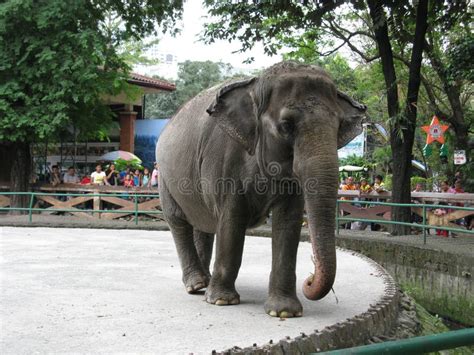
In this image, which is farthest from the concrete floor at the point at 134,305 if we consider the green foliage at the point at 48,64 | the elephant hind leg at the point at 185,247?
the green foliage at the point at 48,64

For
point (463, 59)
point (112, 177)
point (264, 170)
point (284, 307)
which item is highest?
point (463, 59)

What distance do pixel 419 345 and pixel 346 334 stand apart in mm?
3373

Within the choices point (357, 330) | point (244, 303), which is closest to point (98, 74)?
point (244, 303)

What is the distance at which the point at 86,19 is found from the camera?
1594 cm

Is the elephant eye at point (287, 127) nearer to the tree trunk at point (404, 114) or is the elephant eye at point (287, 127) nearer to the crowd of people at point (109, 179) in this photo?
the tree trunk at point (404, 114)

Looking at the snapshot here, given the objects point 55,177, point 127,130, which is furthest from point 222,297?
point 127,130

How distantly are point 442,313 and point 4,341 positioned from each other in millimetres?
7981

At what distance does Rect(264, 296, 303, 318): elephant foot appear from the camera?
5.52 m

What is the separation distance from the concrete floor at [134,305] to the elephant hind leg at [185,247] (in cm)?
18

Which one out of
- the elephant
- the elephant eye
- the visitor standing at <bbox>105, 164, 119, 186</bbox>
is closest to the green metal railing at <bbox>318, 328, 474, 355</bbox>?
the elephant

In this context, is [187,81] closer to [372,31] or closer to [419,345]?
[372,31]

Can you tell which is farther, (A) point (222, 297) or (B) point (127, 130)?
(B) point (127, 130)

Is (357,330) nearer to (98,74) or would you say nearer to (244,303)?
(244,303)

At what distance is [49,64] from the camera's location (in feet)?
49.9
